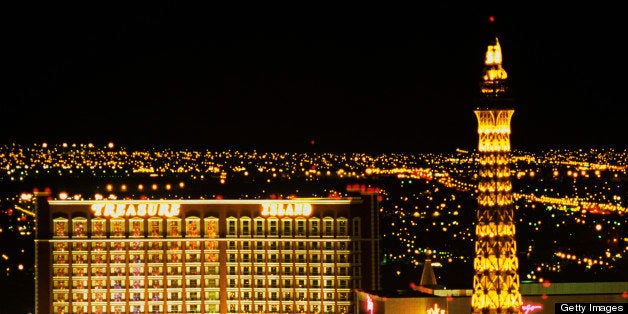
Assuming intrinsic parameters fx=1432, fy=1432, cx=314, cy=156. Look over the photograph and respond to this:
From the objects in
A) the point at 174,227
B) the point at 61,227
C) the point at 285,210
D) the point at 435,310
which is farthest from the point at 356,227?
the point at 61,227

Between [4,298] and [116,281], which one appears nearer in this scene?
[116,281]

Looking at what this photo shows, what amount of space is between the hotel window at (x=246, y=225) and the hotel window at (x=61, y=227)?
1485cm

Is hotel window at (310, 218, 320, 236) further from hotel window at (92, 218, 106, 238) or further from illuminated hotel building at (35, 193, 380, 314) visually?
hotel window at (92, 218, 106, 238)

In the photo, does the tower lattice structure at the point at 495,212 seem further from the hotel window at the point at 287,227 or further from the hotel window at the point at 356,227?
the hotel window at the point at 287,227

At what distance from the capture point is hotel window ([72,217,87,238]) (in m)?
121

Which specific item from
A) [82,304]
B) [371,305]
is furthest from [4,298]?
[371,305]

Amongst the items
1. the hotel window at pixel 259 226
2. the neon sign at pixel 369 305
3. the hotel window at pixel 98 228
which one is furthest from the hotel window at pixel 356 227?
the hotel window at pixel 98 228

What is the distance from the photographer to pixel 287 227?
122188 mm

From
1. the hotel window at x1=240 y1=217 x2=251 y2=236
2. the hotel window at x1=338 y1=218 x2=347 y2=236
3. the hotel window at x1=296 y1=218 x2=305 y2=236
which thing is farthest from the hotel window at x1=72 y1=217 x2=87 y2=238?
the hotel window at x1=338 y1=218 x2=347 y2=236

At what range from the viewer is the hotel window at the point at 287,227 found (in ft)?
401

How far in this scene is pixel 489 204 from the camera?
8800 cm

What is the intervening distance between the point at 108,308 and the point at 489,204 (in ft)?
145

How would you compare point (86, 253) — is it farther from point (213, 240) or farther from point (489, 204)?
point (489, 204)

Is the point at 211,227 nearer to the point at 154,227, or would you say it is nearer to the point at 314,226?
the point at 154,227
